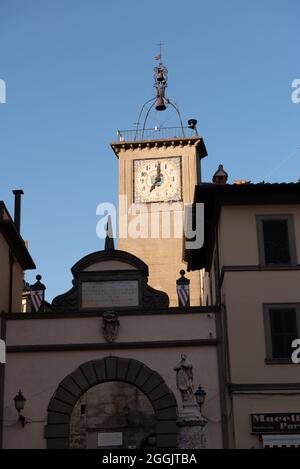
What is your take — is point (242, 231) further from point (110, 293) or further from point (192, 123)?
point (192, 123)

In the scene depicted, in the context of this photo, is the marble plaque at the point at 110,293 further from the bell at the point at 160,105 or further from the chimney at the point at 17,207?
the bell at the point at 160,105

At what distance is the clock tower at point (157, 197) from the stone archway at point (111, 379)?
20480mm

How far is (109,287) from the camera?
31.2 m

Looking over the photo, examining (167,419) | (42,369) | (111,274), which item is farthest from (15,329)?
(167,419)

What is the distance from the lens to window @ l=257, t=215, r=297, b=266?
29297 millimetres

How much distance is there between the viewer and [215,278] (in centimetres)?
3284

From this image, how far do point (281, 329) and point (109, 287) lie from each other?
626 centimetres

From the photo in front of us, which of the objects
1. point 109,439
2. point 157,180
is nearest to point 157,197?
point 157,180

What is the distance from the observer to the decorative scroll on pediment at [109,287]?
30936 mm

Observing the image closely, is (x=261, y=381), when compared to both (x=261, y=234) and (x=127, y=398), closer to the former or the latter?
(x=261, y=234)

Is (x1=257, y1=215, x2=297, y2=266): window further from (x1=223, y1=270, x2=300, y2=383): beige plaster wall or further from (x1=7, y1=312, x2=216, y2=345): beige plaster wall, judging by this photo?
(x1=7, y1=312, x2=216, y2=345): beige plaster wall

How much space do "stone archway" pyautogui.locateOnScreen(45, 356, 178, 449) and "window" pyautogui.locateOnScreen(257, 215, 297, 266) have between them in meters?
5.43
